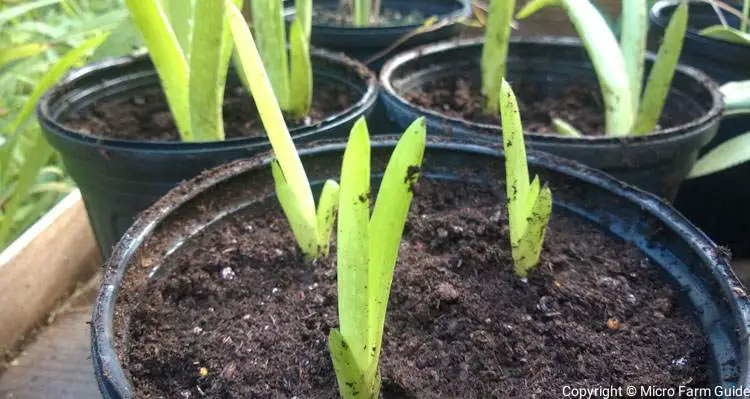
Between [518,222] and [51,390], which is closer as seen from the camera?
[518,222]

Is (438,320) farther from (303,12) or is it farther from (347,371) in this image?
(303,12)

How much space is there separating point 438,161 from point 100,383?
0.43 meters

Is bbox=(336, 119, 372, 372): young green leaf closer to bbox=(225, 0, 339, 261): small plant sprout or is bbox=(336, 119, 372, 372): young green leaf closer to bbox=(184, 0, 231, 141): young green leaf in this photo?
bbox=(225, 0, 339, 261): small plant sprout

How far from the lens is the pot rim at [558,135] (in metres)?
0.73

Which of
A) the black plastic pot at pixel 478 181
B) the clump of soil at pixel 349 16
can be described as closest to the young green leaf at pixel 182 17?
the black plastic pot at pixel 478 181

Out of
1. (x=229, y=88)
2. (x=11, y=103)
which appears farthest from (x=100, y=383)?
(x=11, y=103)

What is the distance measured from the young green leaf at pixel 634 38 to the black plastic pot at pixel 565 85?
0.10 metres

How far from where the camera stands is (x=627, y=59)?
0.90m

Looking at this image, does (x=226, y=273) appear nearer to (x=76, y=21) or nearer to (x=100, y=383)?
(x=100, y=383)

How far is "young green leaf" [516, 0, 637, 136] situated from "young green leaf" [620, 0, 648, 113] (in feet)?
0.17

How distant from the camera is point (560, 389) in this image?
48 centimetres

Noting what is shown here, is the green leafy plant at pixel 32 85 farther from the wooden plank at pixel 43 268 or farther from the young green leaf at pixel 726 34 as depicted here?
the young green leaf at pixel 726 34

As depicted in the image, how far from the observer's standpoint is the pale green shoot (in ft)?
2.90

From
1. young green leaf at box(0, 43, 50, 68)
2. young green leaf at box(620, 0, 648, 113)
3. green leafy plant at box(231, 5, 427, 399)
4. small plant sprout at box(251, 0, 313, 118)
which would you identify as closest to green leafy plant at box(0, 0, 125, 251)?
young green leaf at box(0, 43, 50, 68)
